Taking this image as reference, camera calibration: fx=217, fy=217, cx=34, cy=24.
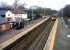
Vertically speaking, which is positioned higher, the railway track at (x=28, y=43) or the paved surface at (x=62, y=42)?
the paved surface at (x=62, y=42)

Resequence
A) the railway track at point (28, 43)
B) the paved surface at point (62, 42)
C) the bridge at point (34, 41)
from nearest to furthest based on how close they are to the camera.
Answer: the paved surface at point (62, 42)
the bridge at point (34, 41)
the railway track at point (28, 43)

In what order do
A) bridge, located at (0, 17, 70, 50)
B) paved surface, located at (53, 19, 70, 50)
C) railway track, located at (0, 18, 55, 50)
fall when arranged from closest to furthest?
paved surface, located at (53, 19, 70, 50) < bridge, located at (0, 17, 70, 50) < railway track, located at (0, 18, 55, 50)

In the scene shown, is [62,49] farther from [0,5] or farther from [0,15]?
[0,15]

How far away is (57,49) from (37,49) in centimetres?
300

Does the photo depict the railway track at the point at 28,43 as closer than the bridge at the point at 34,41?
No

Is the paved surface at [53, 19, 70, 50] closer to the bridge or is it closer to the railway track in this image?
the bridge

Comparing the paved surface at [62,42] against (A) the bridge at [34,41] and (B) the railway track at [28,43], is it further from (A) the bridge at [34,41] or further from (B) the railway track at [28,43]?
(B) the railway track at [28,43]

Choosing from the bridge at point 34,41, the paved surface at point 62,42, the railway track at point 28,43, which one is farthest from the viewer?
the railway track at point 28,43

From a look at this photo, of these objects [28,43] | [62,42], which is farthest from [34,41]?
[62,42]

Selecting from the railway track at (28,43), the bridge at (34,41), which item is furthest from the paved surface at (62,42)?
the railway track at (28,43)

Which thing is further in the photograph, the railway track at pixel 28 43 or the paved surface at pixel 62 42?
the railway track at pixel 28 43

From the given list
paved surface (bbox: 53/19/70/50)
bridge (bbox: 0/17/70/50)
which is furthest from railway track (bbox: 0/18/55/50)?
paved surface (bbox: 53/19/70/50)

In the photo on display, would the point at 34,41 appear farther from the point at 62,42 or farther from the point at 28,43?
the point at 62,42

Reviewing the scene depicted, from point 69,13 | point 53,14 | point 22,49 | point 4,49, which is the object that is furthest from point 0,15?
point 53,14
